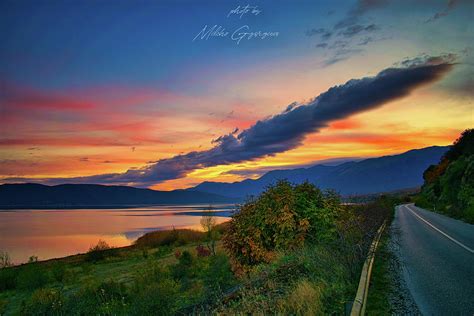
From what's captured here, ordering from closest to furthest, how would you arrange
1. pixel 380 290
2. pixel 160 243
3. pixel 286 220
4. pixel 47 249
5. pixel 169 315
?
pixel 380 290
pixel 169 315
pixel 286 220
pixel 160 243
pixel 47 249

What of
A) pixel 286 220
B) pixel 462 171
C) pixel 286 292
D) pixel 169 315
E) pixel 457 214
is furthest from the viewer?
pixel 462 171

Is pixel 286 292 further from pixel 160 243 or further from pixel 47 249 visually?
pixel 47 249

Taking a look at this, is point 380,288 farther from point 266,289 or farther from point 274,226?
point 274,226

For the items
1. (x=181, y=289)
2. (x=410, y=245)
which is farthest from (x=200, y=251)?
(x=410, y=245)

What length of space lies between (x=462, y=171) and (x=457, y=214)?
26.6ft

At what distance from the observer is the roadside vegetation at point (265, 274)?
797cm

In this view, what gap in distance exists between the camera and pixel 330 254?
10188mm

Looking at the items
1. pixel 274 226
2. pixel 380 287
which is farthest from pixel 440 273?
pixel 274 226

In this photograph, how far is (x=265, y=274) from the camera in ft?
32.9

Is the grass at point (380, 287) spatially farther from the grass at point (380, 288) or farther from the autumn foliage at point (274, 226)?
the autumn foliage at point (274, 226)

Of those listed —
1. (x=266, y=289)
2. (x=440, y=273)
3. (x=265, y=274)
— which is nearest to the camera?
(x=266, y=289)

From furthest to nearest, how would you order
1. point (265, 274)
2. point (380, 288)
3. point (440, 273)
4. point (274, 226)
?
point (274, 226), point (440, 273), point (265, 274), point (380, 288)

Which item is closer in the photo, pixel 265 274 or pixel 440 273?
pixel 265 274

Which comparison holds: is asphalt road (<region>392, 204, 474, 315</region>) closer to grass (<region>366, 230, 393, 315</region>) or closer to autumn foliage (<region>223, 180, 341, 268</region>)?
grass (<region>366, 230, 393, 315</region>)
